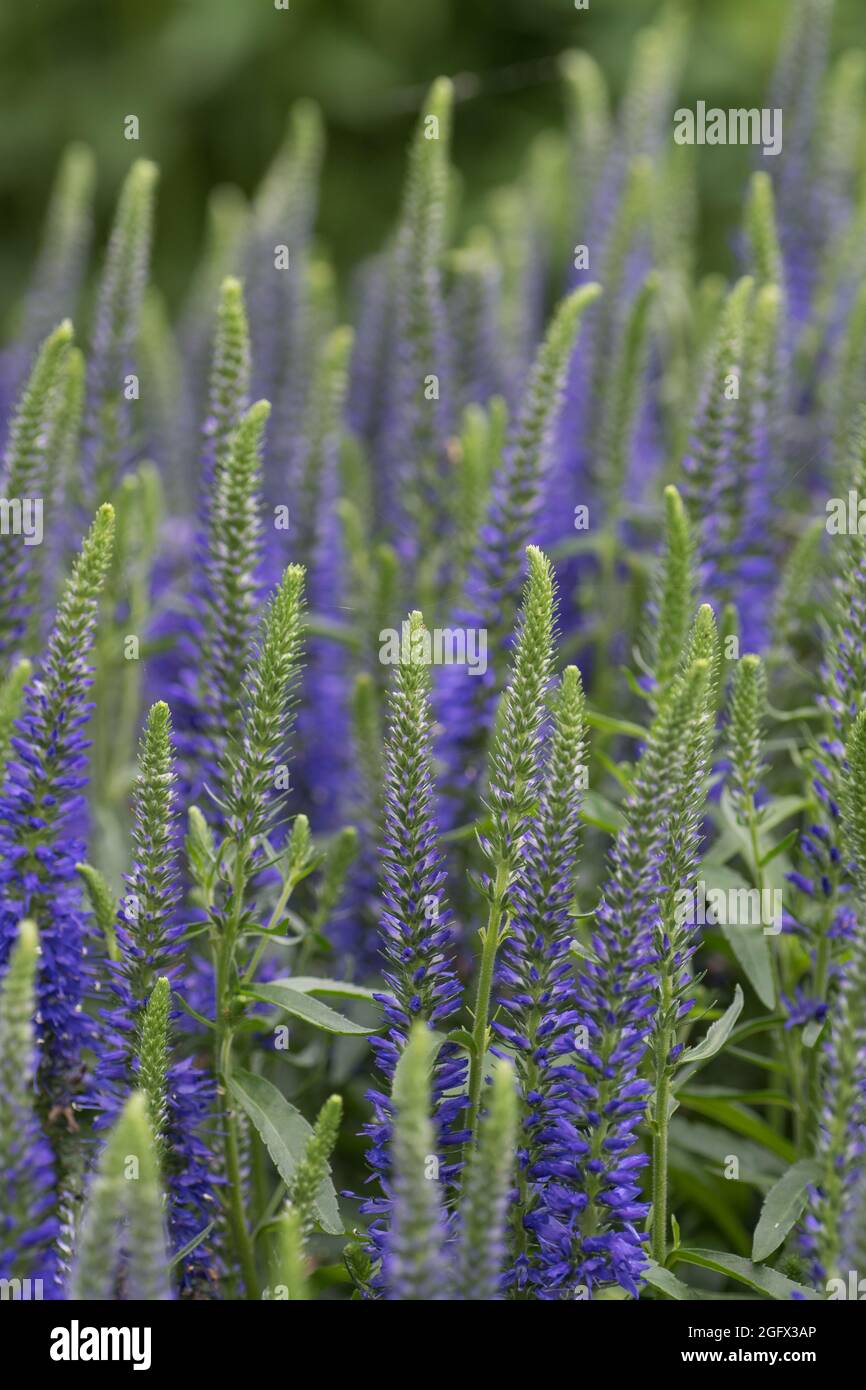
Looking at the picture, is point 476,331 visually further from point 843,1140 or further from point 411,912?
point 843,1140

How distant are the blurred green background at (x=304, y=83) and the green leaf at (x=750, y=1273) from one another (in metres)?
4.59

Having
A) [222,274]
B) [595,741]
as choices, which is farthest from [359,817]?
[222,274]

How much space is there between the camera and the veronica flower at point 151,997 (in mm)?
1807

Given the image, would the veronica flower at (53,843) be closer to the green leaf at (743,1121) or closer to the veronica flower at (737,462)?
the green leaf at (743,1121)

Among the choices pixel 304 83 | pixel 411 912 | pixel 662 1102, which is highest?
pixel 304 83

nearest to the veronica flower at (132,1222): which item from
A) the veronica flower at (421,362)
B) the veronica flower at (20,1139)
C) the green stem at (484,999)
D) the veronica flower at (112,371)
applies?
the veronica flower at (20,1139)

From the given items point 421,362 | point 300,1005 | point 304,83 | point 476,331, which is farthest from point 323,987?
point 304,83

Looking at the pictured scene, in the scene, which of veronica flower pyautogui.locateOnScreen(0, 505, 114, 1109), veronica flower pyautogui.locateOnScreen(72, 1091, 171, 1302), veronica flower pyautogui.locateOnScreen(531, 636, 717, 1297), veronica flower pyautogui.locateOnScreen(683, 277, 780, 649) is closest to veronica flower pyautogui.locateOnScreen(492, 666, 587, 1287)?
veronica flower pyautogui.locateOnScreen(531, 636, 717, 1297)

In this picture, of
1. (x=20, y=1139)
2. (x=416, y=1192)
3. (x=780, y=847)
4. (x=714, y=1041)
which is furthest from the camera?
(x=780, y=847)

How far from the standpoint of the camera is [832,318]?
3582mm

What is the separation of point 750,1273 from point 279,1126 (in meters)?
0.59

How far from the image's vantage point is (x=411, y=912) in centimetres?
183

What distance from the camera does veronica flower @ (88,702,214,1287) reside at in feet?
5.93
